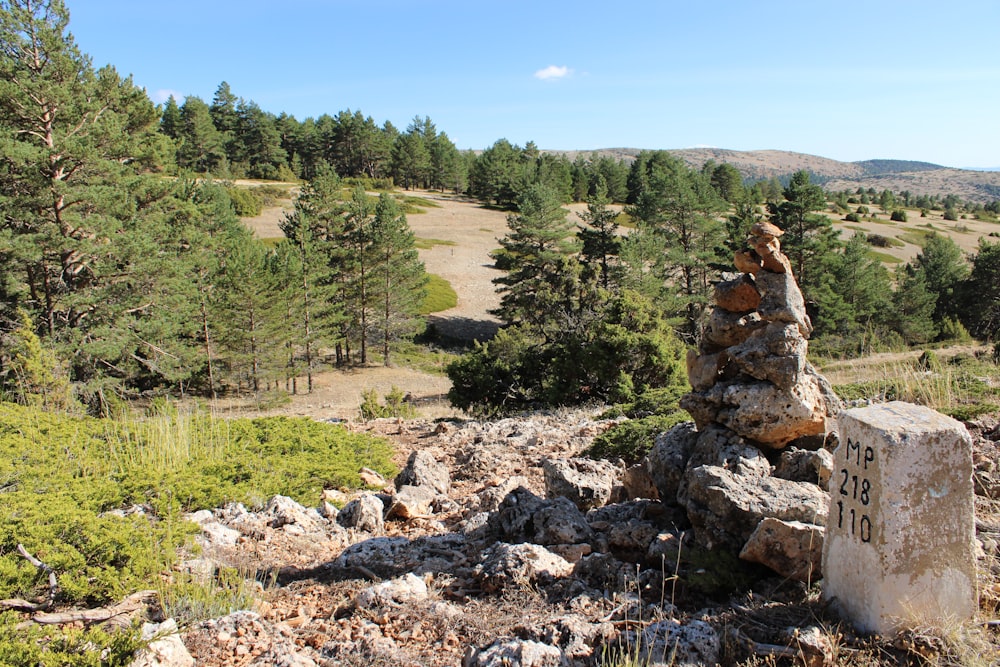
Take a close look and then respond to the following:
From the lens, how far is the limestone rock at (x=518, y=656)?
3424 mm

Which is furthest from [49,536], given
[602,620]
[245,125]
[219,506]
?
[245,125]

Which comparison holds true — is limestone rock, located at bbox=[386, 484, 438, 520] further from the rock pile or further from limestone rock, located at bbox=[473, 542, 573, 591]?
the rock pile

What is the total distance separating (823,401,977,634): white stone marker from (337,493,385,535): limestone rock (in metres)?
4.19

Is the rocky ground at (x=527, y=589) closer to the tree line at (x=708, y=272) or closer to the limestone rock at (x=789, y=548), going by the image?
the limestone rock at (x=789, y=548)

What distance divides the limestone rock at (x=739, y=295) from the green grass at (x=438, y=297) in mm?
42035

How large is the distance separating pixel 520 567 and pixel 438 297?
47.0 meters

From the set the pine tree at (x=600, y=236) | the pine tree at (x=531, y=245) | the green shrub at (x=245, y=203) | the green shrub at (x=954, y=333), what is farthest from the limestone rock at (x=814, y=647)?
the green shrub at (x=245, y=203)

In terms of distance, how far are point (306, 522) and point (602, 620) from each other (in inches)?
132

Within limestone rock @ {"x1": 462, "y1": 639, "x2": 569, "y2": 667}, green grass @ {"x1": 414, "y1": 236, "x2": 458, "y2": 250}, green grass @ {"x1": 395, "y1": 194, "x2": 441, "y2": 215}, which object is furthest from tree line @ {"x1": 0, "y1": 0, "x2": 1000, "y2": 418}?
green grass @ {"x1": 395, "y1": 194, "x2": 441, "y2": 215}

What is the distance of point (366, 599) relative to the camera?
440cm

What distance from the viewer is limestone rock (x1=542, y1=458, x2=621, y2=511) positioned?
20.3 ft

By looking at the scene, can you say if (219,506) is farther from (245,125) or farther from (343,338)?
(245,125)

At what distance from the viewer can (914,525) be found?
3.30 metres

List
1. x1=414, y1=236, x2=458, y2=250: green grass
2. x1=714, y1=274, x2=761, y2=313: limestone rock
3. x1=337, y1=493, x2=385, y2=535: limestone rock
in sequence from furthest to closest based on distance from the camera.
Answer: x1=414, y1=236, x2=458, y2=250: green grass → x1=337, y1=493, x2=385, y2=535: limestone rock → x1=714, y1=274, x2=761, y2=313: limestone rock
